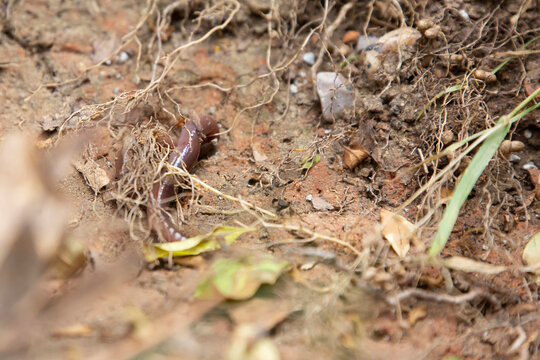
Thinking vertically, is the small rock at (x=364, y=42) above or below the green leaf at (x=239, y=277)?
above

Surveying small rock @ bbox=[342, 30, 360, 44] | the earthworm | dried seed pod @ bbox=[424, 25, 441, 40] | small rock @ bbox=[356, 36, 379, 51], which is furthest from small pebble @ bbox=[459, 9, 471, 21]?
the earthworm

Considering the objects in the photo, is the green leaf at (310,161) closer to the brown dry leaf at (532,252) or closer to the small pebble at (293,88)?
the small pebble at (293,88)

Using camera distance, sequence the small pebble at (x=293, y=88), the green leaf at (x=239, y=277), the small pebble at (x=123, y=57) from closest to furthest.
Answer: the green leaf at (x=239, y=277), the small pebble at (x=293, y=88), the small pebble at (x=123, y=57)

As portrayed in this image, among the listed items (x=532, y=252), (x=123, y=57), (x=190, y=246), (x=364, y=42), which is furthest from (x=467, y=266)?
(x=123, y=57)

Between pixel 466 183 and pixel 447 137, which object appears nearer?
pixel 466 183

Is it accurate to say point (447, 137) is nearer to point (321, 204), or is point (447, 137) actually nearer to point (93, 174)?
point (321, 204)

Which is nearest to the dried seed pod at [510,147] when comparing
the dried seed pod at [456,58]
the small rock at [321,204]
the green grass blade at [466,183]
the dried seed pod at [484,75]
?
the green grass blade at [466,183]
